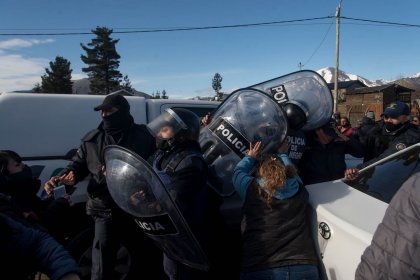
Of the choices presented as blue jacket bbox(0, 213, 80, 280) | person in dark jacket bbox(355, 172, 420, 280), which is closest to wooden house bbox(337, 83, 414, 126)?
person in dark jacket bbox(355, 172, 420, 280)

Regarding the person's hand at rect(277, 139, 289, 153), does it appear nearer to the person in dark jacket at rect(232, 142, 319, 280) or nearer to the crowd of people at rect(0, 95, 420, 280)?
the crowd of people at rect(0, 95, 420, 280)

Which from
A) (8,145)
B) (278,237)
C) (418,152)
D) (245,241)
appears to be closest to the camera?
(278,237)

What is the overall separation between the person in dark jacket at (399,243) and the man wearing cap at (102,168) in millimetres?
2096

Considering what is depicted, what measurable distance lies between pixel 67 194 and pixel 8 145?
907 mm

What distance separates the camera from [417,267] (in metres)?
1.55

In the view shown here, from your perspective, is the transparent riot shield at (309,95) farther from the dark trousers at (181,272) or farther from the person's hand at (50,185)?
the person's hand at (50,185)

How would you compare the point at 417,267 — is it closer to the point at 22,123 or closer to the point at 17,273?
the point at 17,273

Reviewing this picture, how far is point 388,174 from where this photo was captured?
105 inches

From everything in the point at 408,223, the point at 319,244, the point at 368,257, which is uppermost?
the point at 408,223

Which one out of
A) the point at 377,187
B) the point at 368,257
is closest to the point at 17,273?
the point at 368,257

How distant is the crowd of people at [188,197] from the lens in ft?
6.35

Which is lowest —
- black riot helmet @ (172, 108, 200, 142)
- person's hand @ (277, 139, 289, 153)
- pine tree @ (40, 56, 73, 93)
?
person's hand @ (277, 139, 289, 153)

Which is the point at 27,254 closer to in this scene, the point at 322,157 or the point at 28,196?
the point at 28,196

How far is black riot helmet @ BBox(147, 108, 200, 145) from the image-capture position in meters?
2.66
